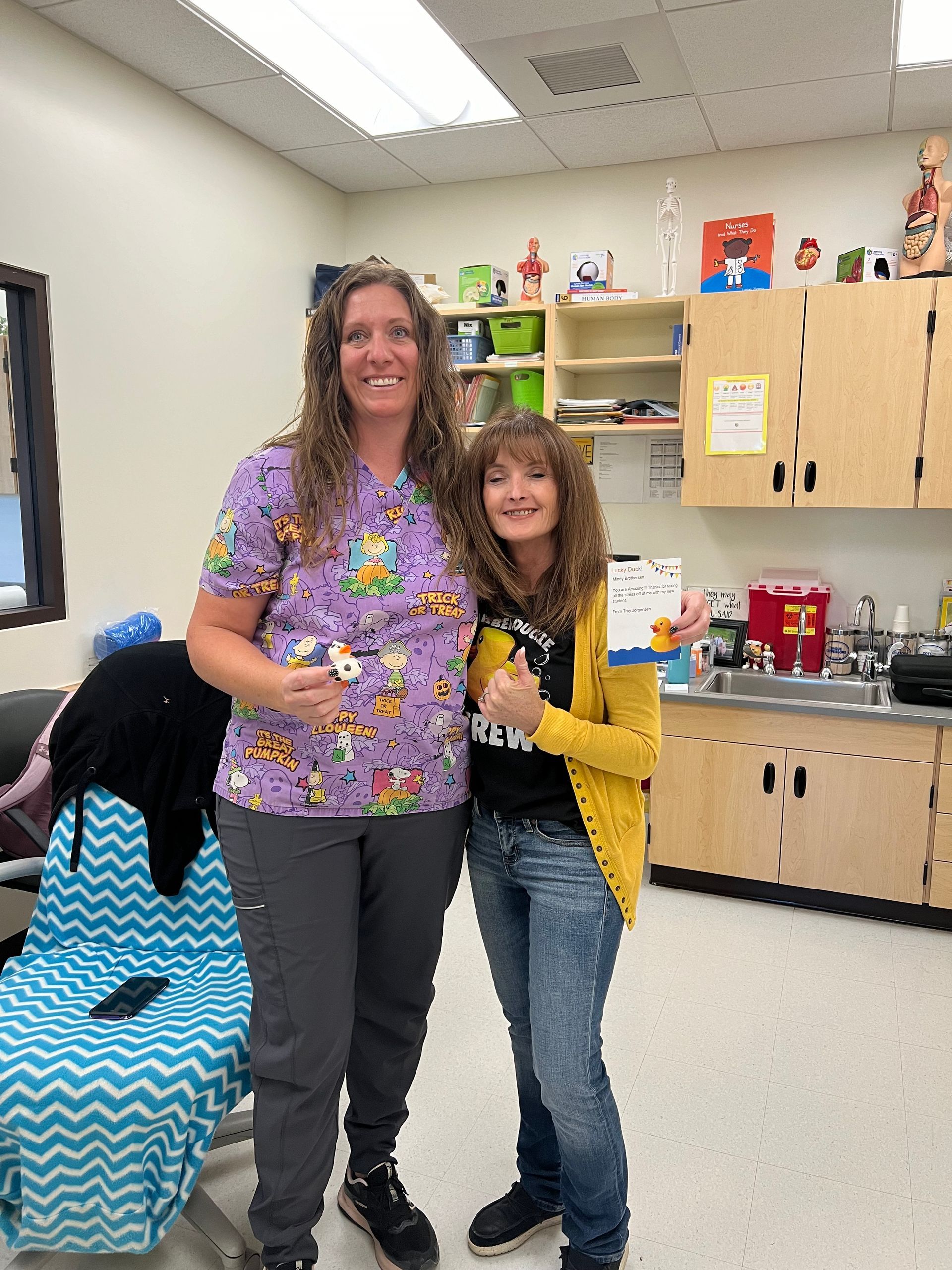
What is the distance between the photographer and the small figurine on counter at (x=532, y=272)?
12.0ft

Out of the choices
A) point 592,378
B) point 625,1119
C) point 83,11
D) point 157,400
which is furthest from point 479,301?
point 625,1119

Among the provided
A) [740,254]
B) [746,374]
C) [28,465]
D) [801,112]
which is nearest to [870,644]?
[746,374]

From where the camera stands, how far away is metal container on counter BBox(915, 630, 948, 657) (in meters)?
3.32

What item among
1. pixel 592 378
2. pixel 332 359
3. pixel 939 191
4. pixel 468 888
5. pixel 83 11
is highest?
pixel 83 11

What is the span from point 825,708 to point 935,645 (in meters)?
0.61

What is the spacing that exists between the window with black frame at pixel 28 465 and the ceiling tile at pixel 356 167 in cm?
141

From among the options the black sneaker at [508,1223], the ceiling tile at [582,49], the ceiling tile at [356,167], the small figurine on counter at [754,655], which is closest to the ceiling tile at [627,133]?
the ceiling tile at [582,49]

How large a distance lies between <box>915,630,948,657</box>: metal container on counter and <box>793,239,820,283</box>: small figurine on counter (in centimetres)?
140

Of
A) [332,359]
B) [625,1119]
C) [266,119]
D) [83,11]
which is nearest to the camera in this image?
[332,359]

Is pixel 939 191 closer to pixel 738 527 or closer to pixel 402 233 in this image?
pixel 738 527

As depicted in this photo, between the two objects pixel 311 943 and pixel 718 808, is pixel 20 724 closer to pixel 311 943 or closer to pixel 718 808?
pixel 311 943

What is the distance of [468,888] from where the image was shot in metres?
3.41

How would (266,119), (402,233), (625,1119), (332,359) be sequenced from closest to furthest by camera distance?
1. (332,359)
2. (625,1119)
3. (266,119)
4. (402,233)

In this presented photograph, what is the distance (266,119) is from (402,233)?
0.92 metres
